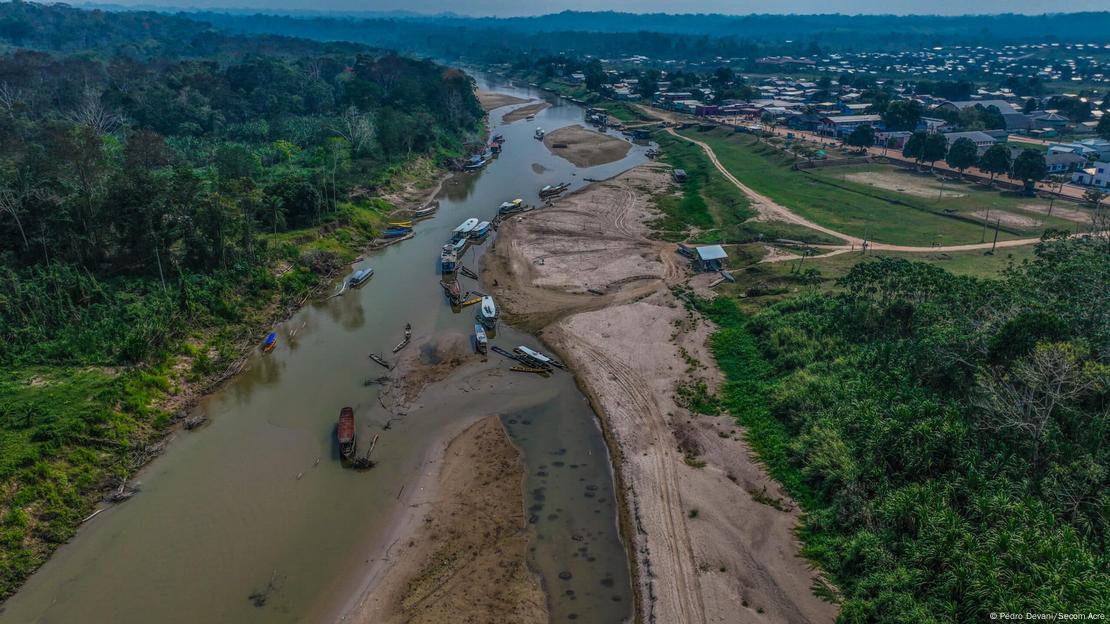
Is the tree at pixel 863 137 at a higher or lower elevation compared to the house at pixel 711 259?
higher

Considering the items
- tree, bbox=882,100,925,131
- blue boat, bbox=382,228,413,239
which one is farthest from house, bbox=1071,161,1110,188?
blue boat, bbox=382,228,413,239

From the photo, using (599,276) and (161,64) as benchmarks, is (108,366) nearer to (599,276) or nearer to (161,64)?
(599,276)

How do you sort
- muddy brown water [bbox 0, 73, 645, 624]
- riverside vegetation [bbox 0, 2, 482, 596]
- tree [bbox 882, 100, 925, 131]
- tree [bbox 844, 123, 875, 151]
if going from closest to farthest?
muddy brown water [bbox 0, 73, 645, 624], riverside vegetation [bbox 0, 2, 482, 596], tree [bbox 844, 123, 875, 151], tree [bbox 882, 100, 925, 131]

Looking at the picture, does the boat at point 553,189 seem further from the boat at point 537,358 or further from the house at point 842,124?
the house at point 842,124

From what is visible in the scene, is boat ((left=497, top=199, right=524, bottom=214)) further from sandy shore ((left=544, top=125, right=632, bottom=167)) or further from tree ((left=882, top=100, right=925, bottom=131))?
tree ((left=882, top=100, right=925, bottom=131))

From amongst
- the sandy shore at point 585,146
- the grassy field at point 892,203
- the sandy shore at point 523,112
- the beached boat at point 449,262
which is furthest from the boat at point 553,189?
the sandy shore at point 523,112

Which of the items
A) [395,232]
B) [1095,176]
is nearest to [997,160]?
[1095,176]

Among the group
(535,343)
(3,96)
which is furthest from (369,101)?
(535,343)
